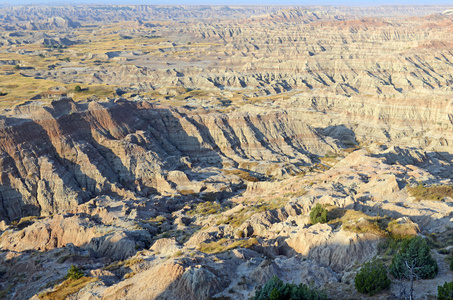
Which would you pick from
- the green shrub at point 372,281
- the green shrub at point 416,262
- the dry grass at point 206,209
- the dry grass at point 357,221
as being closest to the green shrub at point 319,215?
the dry grass at point 357,221

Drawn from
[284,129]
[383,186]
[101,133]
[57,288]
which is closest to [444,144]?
[284,129]

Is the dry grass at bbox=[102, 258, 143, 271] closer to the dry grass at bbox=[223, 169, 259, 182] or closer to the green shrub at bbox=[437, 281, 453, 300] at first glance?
the green shrub at bbox=[437, 281, 453, 300]

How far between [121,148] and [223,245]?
125 ft

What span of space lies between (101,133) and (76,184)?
40.2ft

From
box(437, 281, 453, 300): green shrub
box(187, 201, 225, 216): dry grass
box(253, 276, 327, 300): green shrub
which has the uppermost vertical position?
box(437, 281, 453, 300): green shrub

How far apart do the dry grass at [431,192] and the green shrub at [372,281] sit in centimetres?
2042

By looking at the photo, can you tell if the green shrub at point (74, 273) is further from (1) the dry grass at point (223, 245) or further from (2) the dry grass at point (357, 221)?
(2) the dry grass at point (357, 221)

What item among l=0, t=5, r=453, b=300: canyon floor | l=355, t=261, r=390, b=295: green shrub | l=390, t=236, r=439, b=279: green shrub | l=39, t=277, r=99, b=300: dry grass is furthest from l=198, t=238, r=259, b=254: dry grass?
l=390, t=236, r=439, b=279: green shrub

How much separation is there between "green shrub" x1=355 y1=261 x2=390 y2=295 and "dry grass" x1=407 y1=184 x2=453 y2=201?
804 inches

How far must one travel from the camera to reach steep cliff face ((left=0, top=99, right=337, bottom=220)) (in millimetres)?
59312

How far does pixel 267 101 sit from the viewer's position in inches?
5325

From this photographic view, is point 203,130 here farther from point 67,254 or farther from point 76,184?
point 67,254

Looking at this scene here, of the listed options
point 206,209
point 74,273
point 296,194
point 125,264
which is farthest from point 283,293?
point 206,209

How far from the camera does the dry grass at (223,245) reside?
35.6 meters
